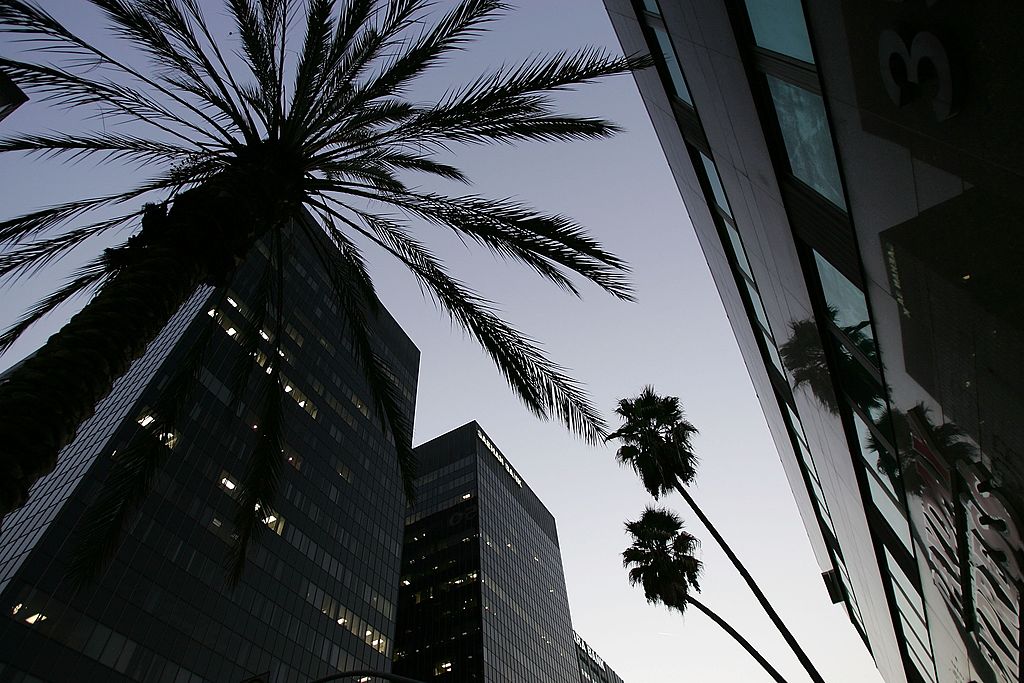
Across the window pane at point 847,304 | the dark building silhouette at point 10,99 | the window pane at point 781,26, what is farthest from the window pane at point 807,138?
the dark building silhouette at point 10,99

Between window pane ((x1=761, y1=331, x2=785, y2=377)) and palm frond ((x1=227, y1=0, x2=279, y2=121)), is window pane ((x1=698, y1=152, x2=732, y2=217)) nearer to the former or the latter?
window pane ((x1=761, y1=331, x2=785, y2=377))

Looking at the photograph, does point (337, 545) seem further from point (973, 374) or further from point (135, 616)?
point (973, 374)

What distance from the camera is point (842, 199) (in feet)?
18.1

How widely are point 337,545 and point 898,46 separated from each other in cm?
6208

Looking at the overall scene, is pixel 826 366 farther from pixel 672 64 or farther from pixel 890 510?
pixel 672 64

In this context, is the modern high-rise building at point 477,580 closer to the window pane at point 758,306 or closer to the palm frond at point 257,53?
the window pane at point 758,306

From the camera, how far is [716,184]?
36.3 feet

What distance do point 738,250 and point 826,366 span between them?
3.93 m

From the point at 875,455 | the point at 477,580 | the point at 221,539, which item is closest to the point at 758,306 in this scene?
the point at 875,455

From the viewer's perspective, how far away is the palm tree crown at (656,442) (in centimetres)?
1585

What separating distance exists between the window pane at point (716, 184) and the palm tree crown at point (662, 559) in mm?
9083

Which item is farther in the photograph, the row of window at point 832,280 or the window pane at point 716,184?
the window pane at point 716,184

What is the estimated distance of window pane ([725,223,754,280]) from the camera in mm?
11191

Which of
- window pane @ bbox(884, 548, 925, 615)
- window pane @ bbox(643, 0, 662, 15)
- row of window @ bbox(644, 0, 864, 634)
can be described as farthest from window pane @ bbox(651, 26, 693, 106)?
window pane @ bbox(884, 548, 925, 615)
